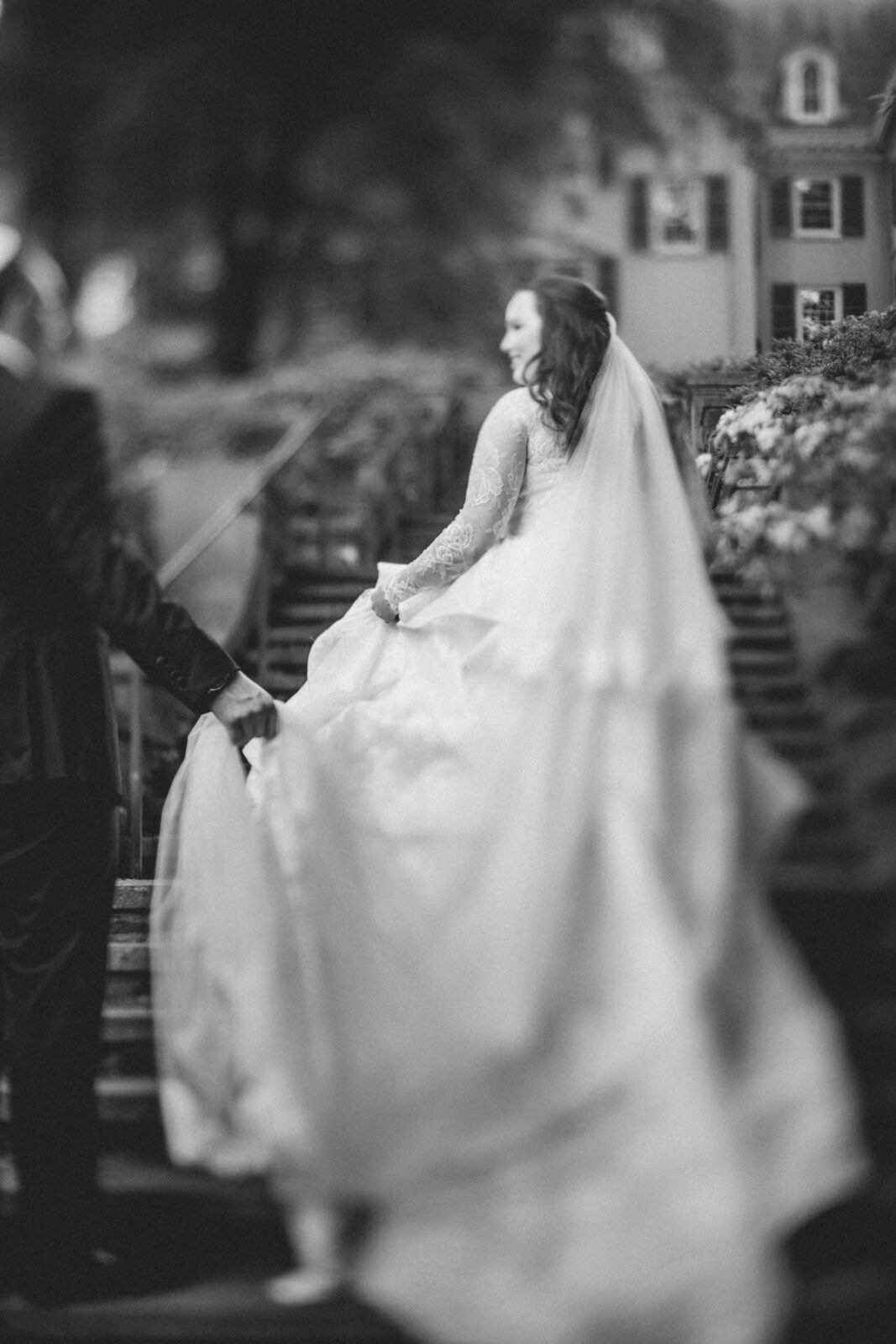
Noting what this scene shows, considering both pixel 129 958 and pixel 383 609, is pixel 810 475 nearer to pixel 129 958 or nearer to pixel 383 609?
pixel 383 609

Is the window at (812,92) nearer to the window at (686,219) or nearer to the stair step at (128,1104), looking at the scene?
the window at (686,219)

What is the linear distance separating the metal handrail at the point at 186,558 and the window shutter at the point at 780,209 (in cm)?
279

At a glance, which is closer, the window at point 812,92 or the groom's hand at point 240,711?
the groom's hand at point 240,711

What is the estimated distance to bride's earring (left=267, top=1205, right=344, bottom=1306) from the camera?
2.61m

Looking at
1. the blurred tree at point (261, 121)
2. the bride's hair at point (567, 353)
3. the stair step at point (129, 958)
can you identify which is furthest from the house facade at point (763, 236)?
the blurred tree at point (261, 121)

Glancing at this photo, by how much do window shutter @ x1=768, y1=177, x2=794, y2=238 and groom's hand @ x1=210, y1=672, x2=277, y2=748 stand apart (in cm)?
306

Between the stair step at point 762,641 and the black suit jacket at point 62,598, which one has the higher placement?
the black suit jacket at point 62,598

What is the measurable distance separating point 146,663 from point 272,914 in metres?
0.71

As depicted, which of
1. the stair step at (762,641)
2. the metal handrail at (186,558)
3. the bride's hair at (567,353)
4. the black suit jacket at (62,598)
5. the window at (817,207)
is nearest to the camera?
the black suit jacket at (62,598)

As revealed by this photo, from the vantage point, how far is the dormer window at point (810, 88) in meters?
5.33

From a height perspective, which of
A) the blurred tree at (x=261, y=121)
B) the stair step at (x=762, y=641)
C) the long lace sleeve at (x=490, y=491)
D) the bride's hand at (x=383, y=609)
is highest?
the blurred tree at (x=261, y=121)

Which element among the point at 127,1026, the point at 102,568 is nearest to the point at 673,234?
the point at 102,568

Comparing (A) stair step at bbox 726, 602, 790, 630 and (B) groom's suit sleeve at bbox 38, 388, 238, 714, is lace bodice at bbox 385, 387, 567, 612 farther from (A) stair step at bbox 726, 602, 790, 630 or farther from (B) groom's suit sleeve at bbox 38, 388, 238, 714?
(A) stair step at bbox 726, 602, 790, 630

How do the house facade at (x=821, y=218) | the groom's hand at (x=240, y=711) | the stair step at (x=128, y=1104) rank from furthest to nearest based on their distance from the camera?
the house facade at (x=821, y=218) < the stair step at (x=128, y=1104) < the groom's hand at (x=240, y=711)
